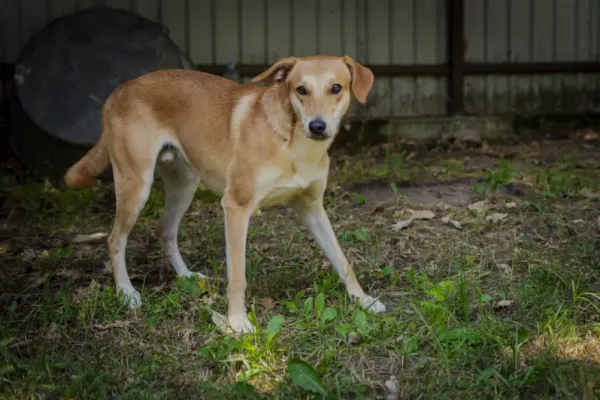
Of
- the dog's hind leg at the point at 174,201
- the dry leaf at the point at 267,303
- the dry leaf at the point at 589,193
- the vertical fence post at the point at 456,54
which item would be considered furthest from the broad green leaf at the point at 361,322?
the vertical fence post at the point at 456,54

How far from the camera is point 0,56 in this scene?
388 inches

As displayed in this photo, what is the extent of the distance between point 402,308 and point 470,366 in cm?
91

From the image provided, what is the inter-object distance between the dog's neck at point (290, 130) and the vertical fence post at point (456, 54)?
726cm

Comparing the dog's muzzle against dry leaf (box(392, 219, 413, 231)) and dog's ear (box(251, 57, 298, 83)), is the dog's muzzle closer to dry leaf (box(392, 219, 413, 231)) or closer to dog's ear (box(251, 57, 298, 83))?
dog's ear (box(251, 57, 298, 83))

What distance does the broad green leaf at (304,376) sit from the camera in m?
3.60

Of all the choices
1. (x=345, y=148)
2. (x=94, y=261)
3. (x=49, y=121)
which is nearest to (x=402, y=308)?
(x=94, y=261)

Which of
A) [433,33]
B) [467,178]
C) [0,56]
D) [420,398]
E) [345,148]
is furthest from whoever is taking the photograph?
[433,33]

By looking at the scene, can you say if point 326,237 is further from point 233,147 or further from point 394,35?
point 394,35

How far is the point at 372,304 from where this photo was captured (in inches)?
187

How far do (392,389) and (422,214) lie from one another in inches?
130

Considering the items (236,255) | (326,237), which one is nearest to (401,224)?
(326,237)

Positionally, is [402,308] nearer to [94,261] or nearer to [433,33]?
[94,261]

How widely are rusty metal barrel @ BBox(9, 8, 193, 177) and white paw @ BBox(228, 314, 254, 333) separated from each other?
457 centimetres

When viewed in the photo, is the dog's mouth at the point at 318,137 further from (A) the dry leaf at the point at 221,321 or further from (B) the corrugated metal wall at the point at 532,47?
(B) the corrugated metal wall at the point at 532,47
